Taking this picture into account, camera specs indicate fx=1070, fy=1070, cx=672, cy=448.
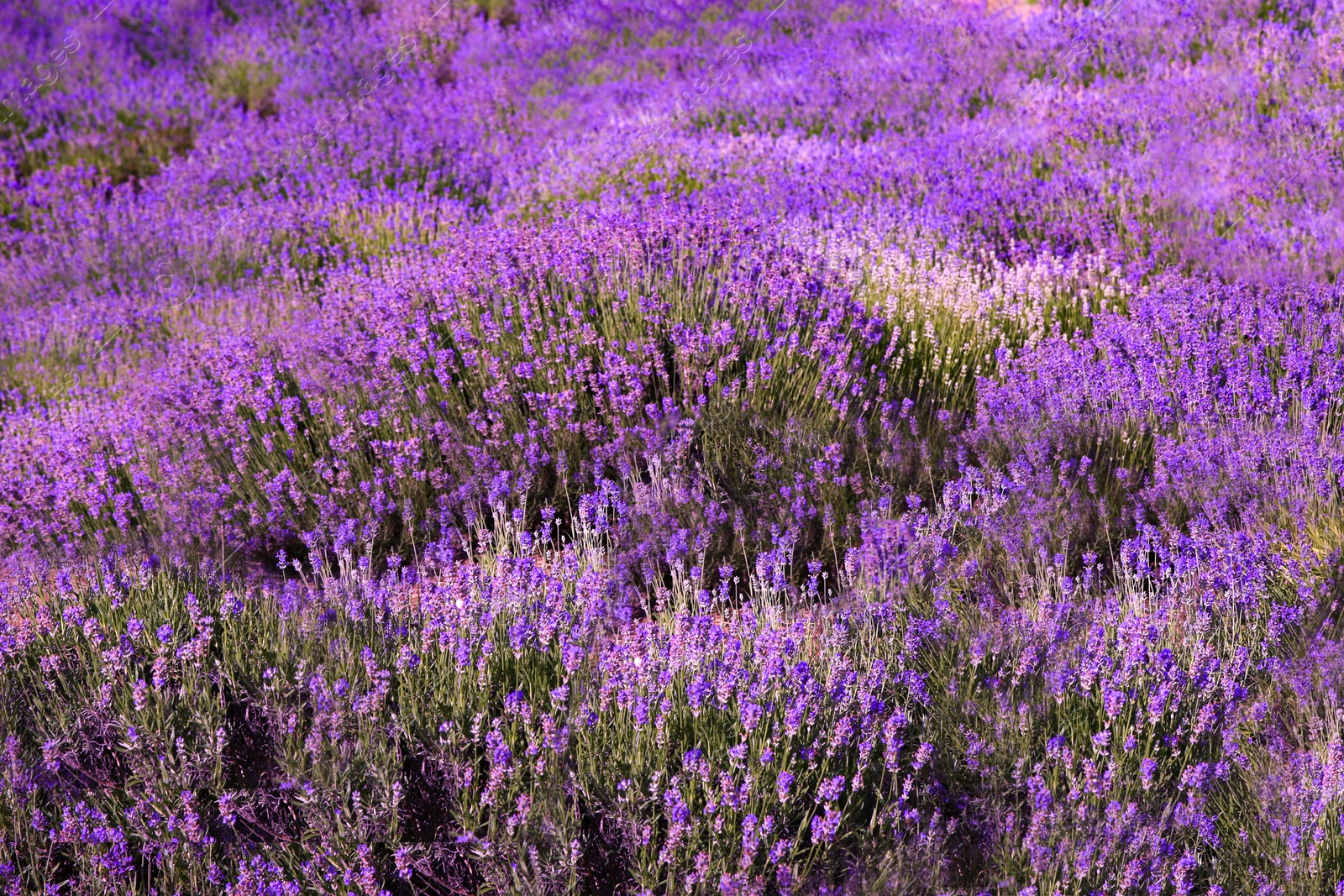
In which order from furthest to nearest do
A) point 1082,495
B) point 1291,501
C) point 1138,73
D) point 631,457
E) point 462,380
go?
1. point 1138,73
2. point 462,380
3. point 631,457
4. point 1082,495
5. point 1291,501

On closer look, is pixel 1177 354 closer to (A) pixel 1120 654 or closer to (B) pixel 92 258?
(A) pixel 1120 654

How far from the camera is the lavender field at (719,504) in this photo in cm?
211

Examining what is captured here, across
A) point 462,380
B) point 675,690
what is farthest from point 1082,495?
point 462,380

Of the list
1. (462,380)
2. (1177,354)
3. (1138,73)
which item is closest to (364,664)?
(462,380)

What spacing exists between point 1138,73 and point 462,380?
5.68m

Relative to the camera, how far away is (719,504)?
137 inches

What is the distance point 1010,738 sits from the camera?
2.29 meters

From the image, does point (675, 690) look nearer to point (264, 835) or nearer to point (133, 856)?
point (264, 835)

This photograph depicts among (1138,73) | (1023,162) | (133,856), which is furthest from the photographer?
(1138,73)

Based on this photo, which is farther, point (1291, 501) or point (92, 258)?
point (92, 258)

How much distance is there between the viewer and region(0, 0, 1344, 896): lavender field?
2.11 metres

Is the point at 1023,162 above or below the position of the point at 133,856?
above

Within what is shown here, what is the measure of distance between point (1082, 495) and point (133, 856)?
9.01 ft

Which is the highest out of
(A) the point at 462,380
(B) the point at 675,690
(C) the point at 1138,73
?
(C) the point at 1138,73
